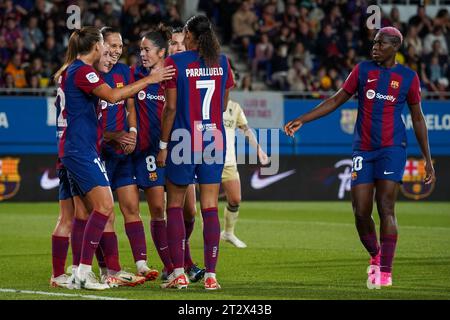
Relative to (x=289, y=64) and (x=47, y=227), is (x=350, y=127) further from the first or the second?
(x=47, y=227)

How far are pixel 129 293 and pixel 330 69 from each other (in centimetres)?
1670

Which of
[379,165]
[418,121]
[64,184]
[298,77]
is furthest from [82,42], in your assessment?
[298,77]

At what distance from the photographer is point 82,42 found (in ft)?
30.6

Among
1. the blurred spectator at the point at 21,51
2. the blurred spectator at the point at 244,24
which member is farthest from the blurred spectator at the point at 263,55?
the blurred spectator at the point at 21,51

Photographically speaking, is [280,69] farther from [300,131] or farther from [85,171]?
[85,171]

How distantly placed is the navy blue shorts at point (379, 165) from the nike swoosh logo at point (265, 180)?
41.0ft

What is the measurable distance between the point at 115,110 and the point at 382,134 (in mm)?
2633

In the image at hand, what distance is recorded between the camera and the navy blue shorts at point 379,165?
387 inches

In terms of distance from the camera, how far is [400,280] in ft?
34.1

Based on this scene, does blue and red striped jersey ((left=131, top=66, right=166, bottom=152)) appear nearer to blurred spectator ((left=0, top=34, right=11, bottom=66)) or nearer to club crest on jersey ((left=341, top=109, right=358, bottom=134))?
blurred spectator ((left=0, top=34, right=11, bottom=66))

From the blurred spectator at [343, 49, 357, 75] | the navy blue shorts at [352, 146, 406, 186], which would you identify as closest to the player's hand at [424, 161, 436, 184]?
the navy blue shorts at [352, 146, 406, 186]

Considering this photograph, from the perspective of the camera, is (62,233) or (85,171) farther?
(62,233)

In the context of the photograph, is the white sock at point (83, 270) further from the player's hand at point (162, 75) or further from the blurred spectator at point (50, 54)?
the blurred spectator at point (50, 54)
